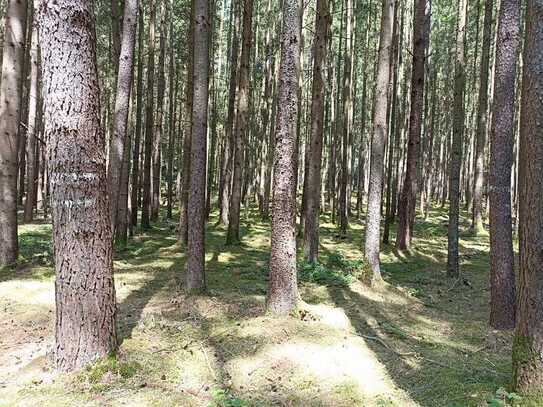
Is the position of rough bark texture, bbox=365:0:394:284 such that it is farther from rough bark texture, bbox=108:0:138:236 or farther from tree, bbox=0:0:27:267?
tree, bbox=0:0:27:267

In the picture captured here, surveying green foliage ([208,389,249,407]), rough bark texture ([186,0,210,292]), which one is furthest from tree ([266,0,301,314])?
green foliage ([208,389,249,407])

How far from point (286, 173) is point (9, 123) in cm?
578

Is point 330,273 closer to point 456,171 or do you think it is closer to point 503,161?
point 456,171

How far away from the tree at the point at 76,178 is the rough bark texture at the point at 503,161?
16.6 ft

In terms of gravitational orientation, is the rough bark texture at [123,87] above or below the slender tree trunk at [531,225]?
above

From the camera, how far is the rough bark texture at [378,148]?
8.74 meters

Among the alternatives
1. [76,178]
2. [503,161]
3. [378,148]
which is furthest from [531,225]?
[378,148]

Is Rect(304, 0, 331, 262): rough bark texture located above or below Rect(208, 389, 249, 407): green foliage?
above

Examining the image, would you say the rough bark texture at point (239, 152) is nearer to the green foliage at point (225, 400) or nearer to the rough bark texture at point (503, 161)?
the rough bark texture at point (503, 161)

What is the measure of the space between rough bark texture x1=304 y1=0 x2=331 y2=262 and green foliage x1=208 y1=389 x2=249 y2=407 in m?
6.48

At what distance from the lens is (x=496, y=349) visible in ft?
19.4

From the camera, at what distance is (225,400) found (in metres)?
4.18

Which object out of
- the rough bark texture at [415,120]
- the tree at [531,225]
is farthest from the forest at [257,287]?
the rough bark texture at [415,120]

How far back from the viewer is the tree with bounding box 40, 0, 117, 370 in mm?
4098
